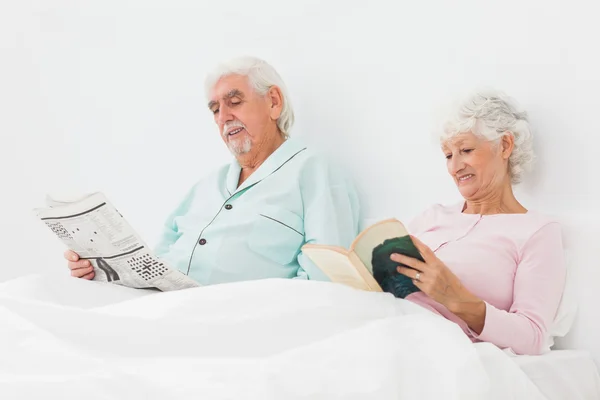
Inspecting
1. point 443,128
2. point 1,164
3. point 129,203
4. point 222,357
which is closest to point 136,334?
point 222,357

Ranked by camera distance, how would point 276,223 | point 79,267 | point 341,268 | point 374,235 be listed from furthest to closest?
1. point 276,223
2. point 79,267
3. point 341,268
4. point 374,235

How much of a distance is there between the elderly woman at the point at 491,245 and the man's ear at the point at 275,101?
0.73 metres

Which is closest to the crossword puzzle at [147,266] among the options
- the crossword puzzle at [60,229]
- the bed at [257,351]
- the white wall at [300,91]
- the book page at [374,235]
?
the crossword puzzle at [60,229]

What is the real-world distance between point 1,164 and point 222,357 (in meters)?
2.57

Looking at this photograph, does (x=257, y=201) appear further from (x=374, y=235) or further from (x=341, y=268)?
(x=374, y=235)

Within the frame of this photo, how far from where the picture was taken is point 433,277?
4.92 feet

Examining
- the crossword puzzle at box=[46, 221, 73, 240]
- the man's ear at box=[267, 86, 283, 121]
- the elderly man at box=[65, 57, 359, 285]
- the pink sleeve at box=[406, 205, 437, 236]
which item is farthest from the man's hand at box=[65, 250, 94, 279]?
the pink sleeve at box=[406, 205, 437, 236]

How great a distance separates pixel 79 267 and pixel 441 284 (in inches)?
42.4

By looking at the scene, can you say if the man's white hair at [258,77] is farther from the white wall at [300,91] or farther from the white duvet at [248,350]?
the white duvet at [248,350]

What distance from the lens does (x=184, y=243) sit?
2406 mm

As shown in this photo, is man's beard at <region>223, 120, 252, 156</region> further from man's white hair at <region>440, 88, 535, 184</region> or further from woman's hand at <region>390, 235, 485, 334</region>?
woman's hand at <region>390, 235, 485, 334</region>

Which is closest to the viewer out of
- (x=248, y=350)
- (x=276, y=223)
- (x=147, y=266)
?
(x=248, y=350)

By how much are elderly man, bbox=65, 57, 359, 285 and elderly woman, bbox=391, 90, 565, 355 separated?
1.33 feet

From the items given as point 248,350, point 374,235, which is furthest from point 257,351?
point 374,235
